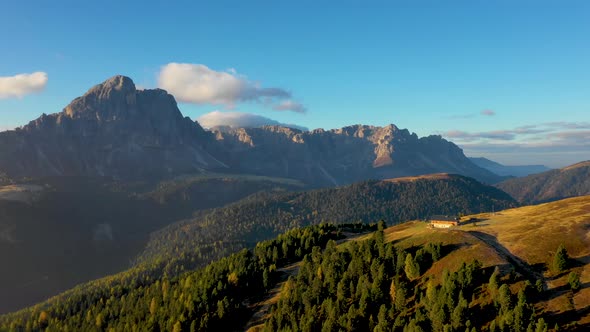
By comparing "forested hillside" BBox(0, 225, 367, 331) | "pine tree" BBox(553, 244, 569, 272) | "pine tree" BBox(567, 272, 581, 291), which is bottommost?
"forested hillside" BBox(0, 225, 367, 331)

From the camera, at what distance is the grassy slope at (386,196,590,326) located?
72938mm

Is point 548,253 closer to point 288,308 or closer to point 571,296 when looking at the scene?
point 571,296

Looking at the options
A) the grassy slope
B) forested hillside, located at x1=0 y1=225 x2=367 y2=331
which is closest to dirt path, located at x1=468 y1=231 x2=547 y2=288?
the grassy slope

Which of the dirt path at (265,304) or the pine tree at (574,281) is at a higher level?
the pine tree at (574,281)

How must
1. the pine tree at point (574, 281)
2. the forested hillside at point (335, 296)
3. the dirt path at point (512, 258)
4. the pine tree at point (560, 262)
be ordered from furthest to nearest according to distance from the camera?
the dirt path at point (512, 258) → the pine tree at point (560, 262) → the pine tree at point (574, 281) → the forested hillside at point (335, 296)

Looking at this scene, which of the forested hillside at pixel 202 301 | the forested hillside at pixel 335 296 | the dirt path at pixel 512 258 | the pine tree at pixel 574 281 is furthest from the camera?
the forested hillside at pixel 202 301

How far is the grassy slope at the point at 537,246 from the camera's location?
239 ft

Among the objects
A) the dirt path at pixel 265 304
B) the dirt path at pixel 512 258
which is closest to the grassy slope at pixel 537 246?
the dirt path at pixel 512 258

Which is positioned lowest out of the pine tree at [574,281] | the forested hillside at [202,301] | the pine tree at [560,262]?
the forested hillside at [202,301]

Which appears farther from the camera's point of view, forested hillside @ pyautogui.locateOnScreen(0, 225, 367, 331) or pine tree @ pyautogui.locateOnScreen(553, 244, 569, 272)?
forested hillside @ pyautogui.locateOnScreen(0, 225, 367, 331)

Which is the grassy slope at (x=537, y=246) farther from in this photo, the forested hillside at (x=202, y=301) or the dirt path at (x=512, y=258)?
the forested hillside at (x=202, y=301)

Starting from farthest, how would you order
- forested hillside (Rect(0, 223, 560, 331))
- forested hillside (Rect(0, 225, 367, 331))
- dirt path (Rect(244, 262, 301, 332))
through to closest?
forested hillside (Rect(0, 225, 367, 331)), dirt path (Rect(244, 262, 301, 332)), forested hillside (Rect(0, 223, 560, 331))

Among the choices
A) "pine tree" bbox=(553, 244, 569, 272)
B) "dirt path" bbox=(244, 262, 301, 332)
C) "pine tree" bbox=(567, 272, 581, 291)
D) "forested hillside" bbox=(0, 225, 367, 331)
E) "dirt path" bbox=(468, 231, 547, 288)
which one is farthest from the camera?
"forested hillside" bbox=(0, 225, 367, 331)

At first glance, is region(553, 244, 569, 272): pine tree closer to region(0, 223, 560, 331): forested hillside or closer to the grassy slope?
the grassy slope
